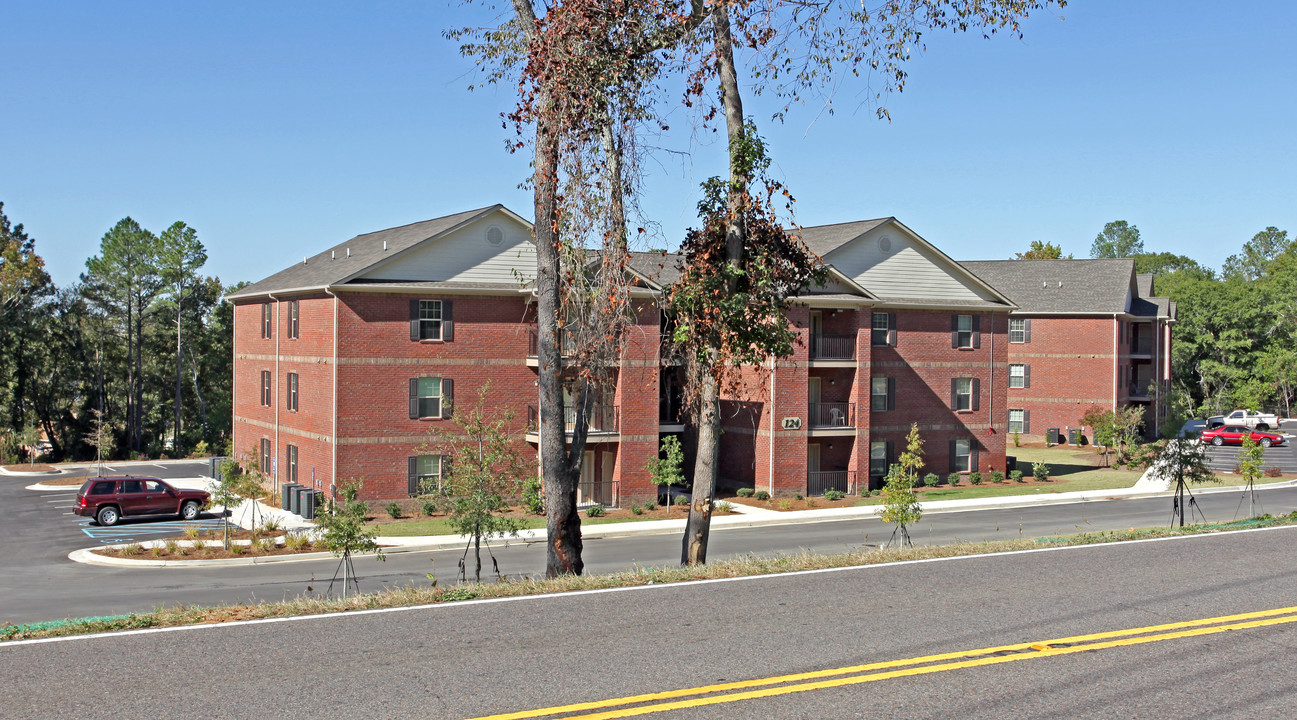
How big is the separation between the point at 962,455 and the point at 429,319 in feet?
80.0

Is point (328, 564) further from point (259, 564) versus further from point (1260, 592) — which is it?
point (1260, 592)

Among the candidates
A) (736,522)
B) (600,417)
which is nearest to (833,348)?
(736,522)

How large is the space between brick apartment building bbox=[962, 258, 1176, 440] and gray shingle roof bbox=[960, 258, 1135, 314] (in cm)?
5

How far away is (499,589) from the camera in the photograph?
11805 millimetres

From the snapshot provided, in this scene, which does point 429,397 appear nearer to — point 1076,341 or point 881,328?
point 881,328

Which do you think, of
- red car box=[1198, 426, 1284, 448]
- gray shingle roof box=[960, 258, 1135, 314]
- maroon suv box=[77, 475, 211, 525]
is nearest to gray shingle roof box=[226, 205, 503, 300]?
maroon suv box=[77, 475, 211, 525]

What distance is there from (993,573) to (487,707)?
7.47 metres

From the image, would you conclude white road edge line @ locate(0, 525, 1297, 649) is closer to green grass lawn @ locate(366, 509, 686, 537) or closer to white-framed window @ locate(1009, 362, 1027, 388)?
green grass lawn @ locate(366, 509, 686, 537)

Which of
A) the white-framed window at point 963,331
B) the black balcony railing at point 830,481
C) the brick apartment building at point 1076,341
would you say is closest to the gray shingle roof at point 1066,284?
the brick apartment building at point 1076,341

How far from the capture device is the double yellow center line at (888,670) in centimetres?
762

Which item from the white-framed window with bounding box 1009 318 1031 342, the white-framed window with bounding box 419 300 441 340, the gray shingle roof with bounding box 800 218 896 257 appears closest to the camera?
the white-framed window with bounding box 419 300 441 340

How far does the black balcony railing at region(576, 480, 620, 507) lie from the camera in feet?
122

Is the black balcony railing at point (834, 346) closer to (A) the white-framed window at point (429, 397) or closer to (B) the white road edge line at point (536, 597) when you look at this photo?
(A) the white-framed window at point (429, 397)

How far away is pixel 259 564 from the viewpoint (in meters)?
27.1
